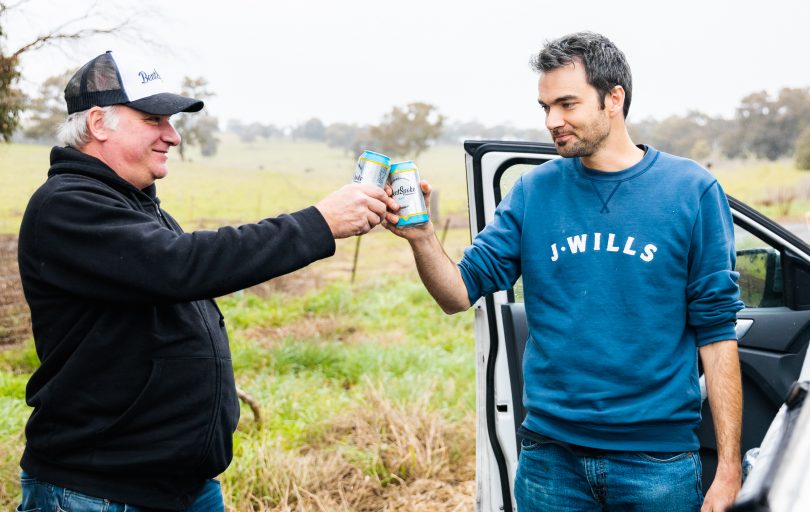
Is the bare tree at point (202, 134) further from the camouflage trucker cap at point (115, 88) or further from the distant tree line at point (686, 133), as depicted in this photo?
the camouflage trucker cap at point (115, 88)

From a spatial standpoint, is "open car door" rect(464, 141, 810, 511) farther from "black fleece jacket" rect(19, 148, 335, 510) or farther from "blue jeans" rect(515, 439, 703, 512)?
"black fleece jacket" rect(19, 148, 335, 510)

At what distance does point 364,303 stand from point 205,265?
8495mm

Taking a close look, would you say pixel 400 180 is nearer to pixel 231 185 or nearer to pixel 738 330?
pixel 738 330

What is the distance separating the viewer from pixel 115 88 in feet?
6.68

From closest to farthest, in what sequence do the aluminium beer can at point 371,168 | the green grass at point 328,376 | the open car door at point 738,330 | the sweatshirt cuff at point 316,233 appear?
1. the sweatshirt cuff at point 316,233
2. the aluminium beer can at point 371,168
3. the open car door at point 738,330
4. the green grass at point 328,376

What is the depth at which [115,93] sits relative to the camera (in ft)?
6.66

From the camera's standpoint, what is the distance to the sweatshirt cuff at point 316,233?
1897 mm

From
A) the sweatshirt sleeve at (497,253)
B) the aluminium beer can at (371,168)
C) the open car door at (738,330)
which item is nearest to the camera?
the aluminium beer can at (371,168)

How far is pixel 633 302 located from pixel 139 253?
1.37 metres

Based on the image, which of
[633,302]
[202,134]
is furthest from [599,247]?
[202,134]

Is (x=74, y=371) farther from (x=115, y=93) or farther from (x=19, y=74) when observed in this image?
(x=19, y=74)

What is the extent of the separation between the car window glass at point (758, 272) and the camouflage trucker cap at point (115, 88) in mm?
2231

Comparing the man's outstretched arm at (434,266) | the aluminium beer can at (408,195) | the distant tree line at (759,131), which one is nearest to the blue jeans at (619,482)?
the man's outstretched arm at (434,266)

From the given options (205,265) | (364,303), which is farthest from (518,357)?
(364,303)
